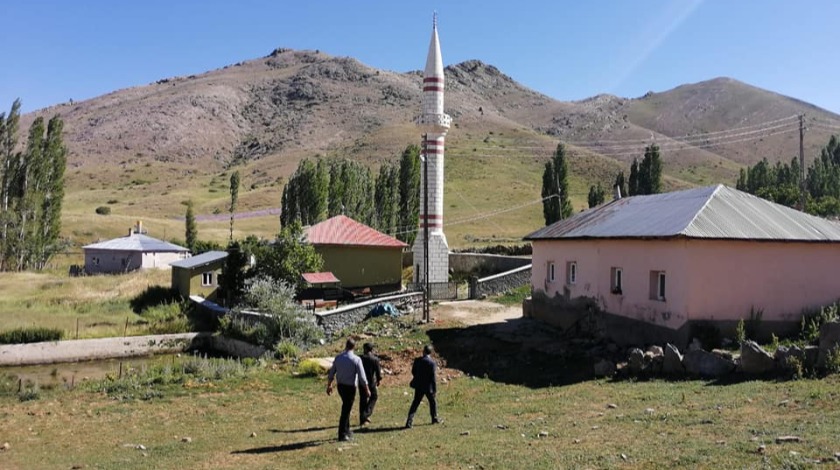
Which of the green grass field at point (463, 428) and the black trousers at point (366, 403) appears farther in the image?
the black trousers at point (366, 403)

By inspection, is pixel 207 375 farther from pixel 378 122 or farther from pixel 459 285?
pixel 378 122

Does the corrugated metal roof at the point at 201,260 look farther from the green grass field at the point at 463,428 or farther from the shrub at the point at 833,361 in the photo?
the shrub at the point at 833,361

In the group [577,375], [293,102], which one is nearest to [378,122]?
[293,102]

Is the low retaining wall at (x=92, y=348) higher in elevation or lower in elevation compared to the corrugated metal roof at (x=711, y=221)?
lower

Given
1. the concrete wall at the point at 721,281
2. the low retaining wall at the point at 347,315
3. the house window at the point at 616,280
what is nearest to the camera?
the concrete wall at the point at 721,281

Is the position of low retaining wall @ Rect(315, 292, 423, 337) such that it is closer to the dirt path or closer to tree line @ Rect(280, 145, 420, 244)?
the dirt path

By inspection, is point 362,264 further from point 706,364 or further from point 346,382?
point 346,382

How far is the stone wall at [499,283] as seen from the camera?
3619cm

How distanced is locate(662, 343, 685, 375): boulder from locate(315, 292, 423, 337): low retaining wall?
14.9 meters

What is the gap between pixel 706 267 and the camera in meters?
18.6

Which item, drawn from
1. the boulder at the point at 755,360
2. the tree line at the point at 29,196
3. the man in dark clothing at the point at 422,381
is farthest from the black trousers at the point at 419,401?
the tree line at the point at 29,196

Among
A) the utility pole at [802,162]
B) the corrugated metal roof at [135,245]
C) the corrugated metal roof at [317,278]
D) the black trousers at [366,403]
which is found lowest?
the black trousers at [366,403]

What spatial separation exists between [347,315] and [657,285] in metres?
13.5

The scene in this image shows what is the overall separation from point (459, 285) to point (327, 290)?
11.5 meters
